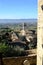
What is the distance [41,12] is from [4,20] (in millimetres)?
30803

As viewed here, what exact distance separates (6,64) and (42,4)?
524cm

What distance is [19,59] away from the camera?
6887mm

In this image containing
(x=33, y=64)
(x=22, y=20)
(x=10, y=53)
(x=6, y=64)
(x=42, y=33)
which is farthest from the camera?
(x=22, y=20)

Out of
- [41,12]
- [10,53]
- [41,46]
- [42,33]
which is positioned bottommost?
[10,53]

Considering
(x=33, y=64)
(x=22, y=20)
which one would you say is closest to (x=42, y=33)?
(x=33, y=64)

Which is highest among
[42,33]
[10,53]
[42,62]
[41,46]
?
[42,33]

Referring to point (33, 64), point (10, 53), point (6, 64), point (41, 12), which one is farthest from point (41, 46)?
point (10, 53)

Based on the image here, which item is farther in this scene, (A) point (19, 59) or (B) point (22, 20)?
(B) point (22, 20)

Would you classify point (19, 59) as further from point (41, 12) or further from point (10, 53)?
point (41, 12)

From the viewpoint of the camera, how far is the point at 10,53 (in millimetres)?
9672

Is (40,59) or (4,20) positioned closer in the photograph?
(40,59)

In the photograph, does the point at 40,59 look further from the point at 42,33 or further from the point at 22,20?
the point at 22,20

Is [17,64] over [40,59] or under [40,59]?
under

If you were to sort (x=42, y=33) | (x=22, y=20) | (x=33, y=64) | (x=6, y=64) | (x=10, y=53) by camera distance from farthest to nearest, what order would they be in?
(x=22, y=20)
(x=10, y=53)
(x=33, y=64)
(x=6, y=64)
(x=42, y=33)
